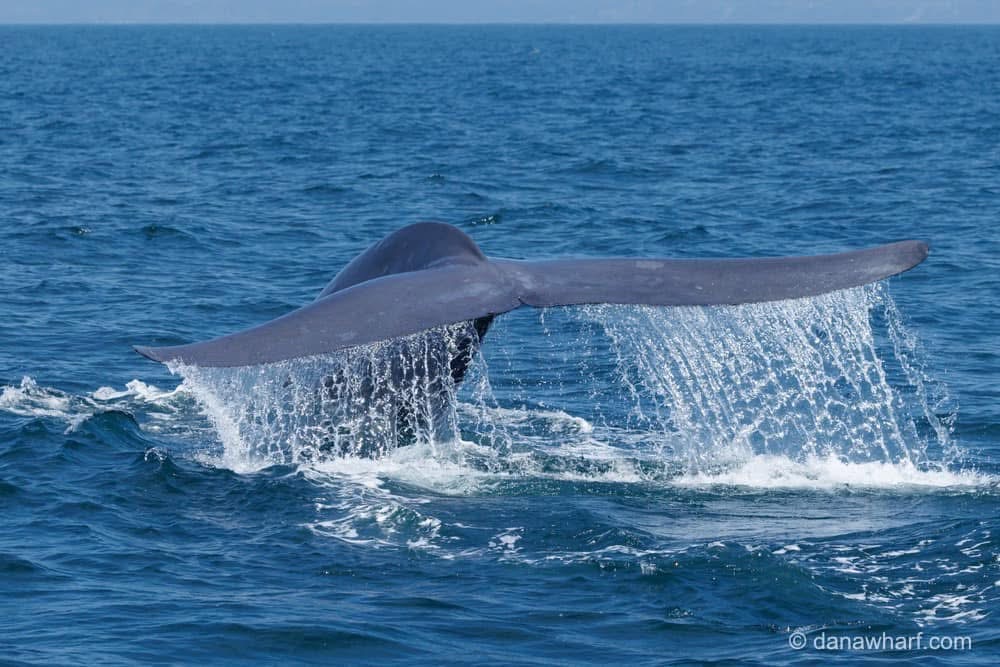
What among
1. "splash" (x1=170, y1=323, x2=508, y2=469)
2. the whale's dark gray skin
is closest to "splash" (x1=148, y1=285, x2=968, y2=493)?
"splash" (x1=170, y1=323, x2=508, y2=469)

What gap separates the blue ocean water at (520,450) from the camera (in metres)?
8.80

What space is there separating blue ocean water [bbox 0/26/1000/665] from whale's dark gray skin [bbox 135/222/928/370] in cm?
30

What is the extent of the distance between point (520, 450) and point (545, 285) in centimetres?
336

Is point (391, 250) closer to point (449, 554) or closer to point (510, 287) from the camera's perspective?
point (510, 287)

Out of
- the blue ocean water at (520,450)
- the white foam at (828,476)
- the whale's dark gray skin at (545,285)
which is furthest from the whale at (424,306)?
the white foam at (828,476)

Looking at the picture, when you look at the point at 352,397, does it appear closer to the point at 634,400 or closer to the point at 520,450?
the point at 520,450

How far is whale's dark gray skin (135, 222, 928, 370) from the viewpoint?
8703 mm

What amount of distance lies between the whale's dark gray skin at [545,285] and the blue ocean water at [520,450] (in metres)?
0.30

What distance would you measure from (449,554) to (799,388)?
6.01 meters

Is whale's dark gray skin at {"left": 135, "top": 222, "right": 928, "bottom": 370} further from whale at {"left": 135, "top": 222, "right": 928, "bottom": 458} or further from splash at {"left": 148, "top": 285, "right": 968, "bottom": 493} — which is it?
splash at {"left": 148, "top": 285, "right": 968, "bottom": 493}

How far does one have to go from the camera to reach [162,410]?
13.7 meters

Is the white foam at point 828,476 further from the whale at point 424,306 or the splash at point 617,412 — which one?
the whale at point 424,306

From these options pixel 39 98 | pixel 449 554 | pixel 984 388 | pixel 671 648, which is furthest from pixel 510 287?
pixel 39 98

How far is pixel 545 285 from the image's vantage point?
369 inches
